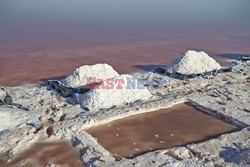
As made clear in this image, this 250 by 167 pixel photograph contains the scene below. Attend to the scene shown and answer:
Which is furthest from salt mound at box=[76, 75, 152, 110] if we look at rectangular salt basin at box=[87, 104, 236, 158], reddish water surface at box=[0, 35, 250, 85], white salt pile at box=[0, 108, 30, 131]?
reddish water surface at box=[0, 35, 250, 85]

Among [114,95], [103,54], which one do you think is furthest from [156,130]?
[103,54]

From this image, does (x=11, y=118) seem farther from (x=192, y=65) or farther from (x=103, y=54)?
(x=103, y=54)

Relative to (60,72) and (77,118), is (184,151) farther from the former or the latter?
(60,72)

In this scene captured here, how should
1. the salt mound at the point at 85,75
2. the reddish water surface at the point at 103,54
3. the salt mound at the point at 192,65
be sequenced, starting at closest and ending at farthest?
the salt mound at the point at 85,75
the salt mound at the point at 192,65
the reddish water surface at the point at 103,54

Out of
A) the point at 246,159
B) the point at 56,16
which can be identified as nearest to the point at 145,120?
the point at 246,159

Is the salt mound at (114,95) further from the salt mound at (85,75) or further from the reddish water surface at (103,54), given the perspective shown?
the reddish water surface at (103,54)

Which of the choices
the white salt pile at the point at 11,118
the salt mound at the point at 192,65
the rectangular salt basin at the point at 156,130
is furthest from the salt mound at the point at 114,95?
the salt mound at the point at 192,65
